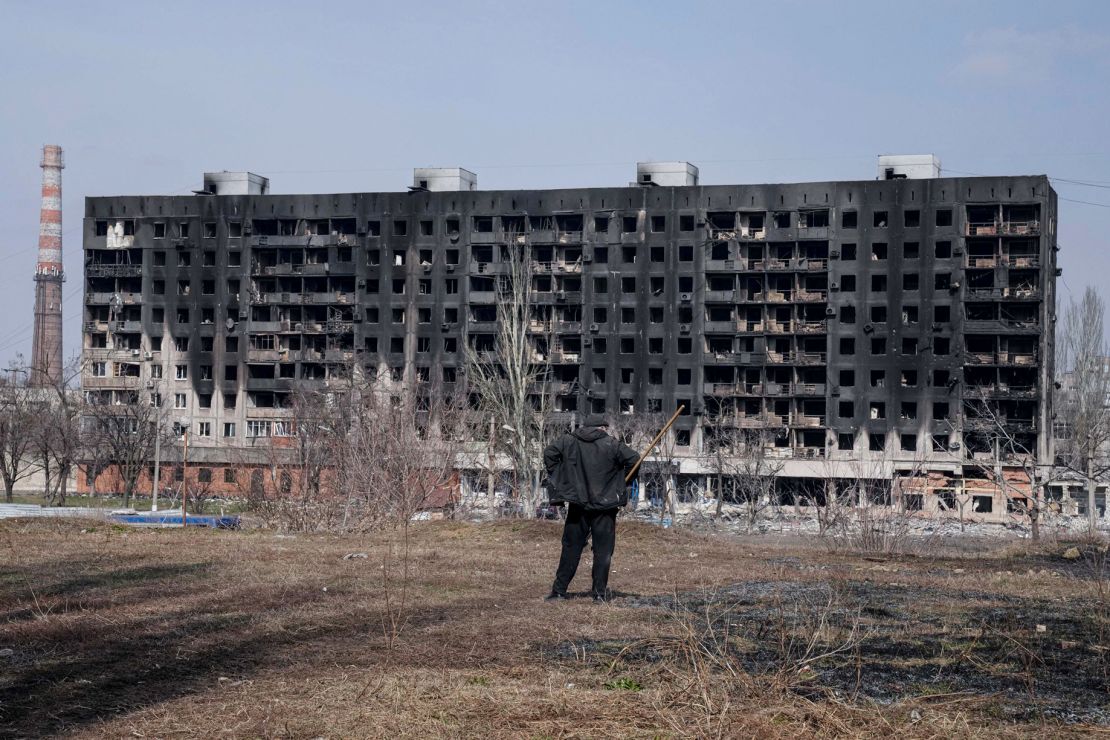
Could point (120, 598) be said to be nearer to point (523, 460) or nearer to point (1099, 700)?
point (1099, 700)

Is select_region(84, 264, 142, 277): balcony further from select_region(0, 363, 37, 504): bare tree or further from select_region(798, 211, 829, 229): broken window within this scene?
select_region(798, 211, 829, 229): broken window

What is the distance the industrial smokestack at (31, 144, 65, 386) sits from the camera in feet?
409

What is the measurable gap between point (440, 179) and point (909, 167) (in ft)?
108

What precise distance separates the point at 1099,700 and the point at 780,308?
79.9 m

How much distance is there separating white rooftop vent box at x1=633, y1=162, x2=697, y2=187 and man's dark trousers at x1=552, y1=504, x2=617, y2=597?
77.5 meters

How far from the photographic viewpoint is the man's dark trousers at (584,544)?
40.7 ft

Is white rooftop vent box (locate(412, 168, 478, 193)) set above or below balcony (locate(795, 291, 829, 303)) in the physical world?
above

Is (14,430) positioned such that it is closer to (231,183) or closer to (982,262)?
(231,183)

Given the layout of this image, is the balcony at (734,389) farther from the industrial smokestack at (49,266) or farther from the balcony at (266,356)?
the industrial smokestack at (49,266)

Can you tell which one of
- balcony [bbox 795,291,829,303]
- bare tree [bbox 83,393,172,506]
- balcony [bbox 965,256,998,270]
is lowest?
bare tree [bbox 83,393,172,506]

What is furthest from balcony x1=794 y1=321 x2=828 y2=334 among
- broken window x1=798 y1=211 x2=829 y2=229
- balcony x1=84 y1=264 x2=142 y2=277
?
balcony x1=84 y1=264 x2=142 y2=277

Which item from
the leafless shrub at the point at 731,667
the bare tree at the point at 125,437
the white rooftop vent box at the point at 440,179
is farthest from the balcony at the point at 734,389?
the leafless shrub at the point at 731,667

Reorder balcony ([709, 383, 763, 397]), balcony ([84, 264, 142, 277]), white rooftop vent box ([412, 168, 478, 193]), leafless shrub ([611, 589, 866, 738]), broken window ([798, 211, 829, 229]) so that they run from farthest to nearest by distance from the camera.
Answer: balcony ([84, 264, 142, 277]), white rooftop vent box ([412, 168, 478, 193]), balcony ([709, 383, 763, 397]), broken window ([798, 211, 829, 229]), leafless shrub ([611, 589, 866, 738])

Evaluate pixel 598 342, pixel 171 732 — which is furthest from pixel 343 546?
pixel 598 342
